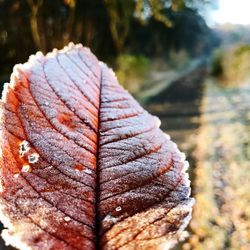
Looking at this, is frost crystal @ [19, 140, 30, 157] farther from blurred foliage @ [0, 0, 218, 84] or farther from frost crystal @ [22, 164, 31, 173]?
blurred foliage @ [0, 0, 218, 84]

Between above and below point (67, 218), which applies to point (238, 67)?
above

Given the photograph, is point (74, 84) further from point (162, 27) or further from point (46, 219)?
point (162, 27)

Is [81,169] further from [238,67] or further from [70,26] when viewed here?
[70,26]

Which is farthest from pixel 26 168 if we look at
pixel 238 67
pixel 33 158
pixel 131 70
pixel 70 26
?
pixel 131 70

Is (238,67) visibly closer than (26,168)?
No

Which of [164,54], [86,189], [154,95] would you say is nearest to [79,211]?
[86,189]

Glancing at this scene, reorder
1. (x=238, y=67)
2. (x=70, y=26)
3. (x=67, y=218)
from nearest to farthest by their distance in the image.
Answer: (x=67, y=218), (x=238, y=67), (x=70, y=26)

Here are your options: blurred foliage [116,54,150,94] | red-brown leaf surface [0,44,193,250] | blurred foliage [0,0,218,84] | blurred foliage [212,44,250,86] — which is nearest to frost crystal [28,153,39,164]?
red-brown leaf surface [0,44,193,250]

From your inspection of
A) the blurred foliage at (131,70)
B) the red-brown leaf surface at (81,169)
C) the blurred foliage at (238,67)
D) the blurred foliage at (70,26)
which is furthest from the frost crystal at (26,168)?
the blurred foliage at (131,70)

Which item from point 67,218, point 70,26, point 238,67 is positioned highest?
point 70,26
